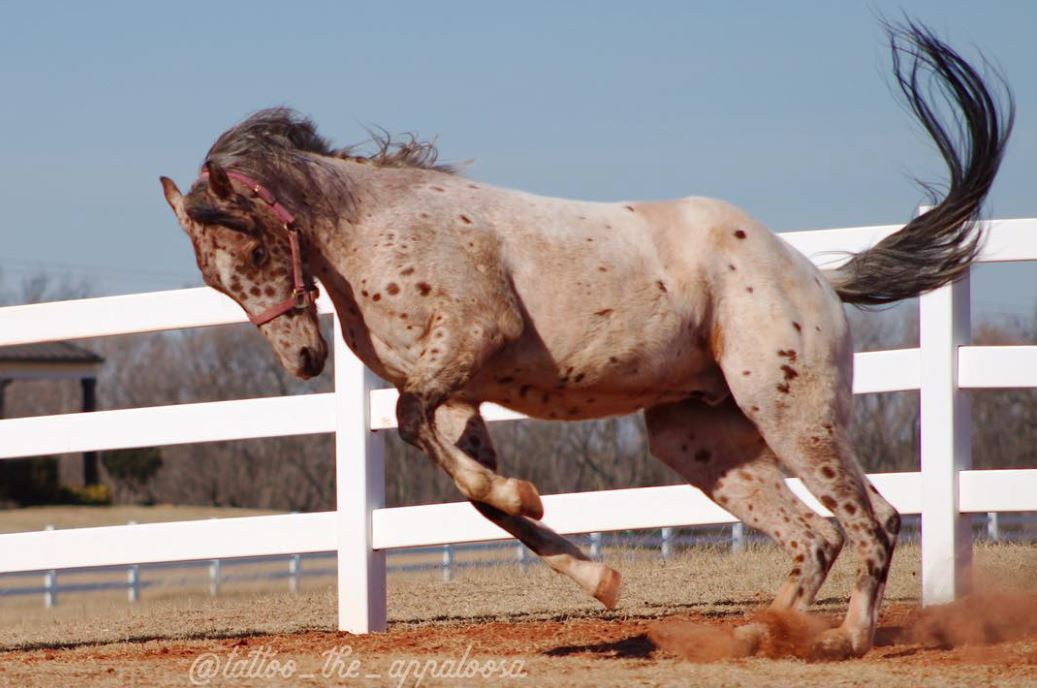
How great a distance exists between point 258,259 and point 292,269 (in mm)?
129

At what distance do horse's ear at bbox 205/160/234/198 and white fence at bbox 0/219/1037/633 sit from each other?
196cm

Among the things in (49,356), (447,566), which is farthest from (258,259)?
(49,356)

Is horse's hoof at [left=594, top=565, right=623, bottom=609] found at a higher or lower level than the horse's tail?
lower

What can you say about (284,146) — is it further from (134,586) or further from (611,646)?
(134,586)

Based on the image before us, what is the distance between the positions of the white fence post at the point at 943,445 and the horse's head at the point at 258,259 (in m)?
3.31

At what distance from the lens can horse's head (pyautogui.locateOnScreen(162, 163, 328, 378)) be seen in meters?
5.16

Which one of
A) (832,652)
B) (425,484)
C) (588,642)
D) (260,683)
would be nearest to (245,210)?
(260,683)

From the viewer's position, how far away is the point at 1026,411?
116ft

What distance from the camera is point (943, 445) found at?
7.01m

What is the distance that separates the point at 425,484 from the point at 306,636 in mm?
35140

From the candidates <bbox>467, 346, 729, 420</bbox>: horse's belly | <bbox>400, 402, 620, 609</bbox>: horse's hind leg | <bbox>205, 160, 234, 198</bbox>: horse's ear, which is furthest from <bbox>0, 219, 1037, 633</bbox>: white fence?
<bbox>205, 160, 234, 198</bbox>: horse's ear

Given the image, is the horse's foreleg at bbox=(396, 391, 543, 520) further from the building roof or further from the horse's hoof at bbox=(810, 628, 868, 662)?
the building roof

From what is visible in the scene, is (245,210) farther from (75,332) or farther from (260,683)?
(75,332)

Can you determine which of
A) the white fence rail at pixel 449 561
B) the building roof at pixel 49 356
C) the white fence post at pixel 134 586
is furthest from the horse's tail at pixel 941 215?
the building roof at pixel 49 356
